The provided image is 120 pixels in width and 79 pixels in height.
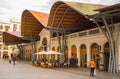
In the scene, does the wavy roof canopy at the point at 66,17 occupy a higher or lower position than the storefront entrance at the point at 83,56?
higher

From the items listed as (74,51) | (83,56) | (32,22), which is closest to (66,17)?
(74,51)

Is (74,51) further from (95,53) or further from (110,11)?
(110,11)

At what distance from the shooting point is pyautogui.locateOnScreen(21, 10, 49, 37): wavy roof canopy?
5267 cm

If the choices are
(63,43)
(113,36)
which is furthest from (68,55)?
(113,36)

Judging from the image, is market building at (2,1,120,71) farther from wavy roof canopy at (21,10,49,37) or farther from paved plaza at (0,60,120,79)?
paved plaza at (0,60,120,79)

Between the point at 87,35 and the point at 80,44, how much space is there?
2.83m

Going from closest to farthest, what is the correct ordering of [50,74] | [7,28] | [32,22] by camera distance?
[50,74] < [32,22] < [7,28]

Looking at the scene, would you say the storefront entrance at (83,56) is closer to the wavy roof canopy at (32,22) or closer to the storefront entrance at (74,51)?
the storefront entrance at (74,51)

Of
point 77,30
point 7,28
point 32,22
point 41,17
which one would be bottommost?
point 77,30

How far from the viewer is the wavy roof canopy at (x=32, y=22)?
52.7m

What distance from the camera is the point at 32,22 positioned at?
5734cm

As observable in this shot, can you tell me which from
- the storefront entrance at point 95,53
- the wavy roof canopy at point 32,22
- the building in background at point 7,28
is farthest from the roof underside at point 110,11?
the building in background at point 7,28

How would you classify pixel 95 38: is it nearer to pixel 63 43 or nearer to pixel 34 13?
pixel 63 43

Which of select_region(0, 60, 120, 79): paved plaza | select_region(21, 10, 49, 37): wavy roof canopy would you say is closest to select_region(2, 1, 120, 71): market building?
select_region(21, 10, 49, 37): wavy roof canopy
